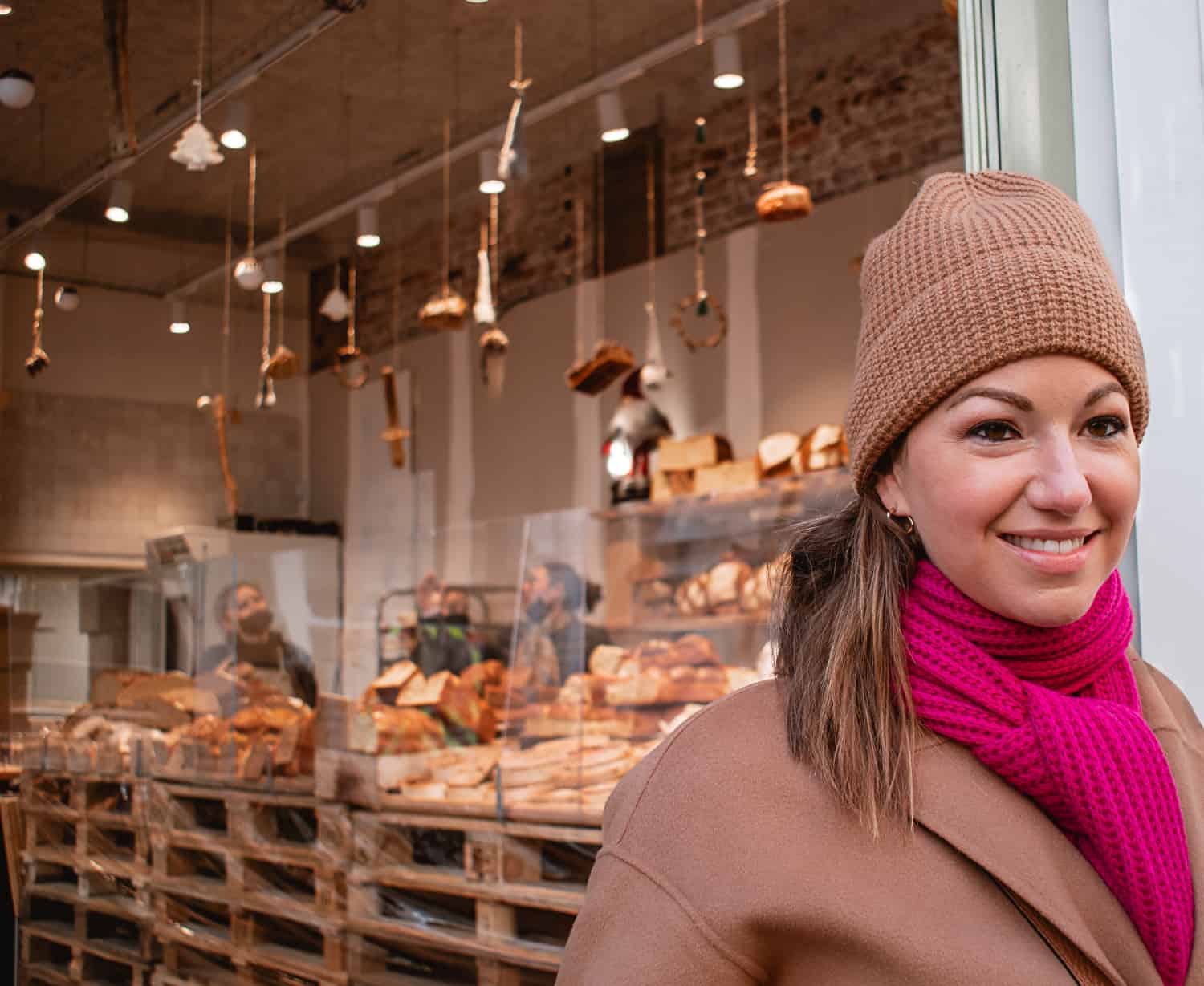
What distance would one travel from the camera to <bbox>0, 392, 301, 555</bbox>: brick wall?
9.68 feet

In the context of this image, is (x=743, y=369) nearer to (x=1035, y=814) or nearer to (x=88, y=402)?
(x=88, y=402)

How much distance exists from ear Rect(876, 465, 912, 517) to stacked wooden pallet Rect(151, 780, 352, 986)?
2464mm

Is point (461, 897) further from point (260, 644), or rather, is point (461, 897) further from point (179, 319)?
point (179, 319)

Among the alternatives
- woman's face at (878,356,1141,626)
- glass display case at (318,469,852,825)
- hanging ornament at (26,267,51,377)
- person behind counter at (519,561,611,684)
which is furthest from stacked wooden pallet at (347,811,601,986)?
woman's face at (878,356,1141,626)

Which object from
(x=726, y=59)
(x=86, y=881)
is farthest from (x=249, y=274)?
(x=86, y=881)

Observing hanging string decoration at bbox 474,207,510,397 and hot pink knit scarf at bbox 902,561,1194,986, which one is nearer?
hot pink knit scarf at bbox 902,561,1194,986

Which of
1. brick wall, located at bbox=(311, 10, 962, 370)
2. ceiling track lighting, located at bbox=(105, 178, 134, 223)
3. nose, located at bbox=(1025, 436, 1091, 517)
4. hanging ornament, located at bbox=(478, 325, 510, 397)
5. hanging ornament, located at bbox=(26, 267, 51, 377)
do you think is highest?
brick wall, located at bbox=(311, 10, 962, 370)

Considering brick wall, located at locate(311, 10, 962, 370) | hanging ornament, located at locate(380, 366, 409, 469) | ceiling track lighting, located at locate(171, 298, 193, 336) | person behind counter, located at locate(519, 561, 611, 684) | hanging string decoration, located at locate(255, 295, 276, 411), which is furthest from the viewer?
hanging ornament, located at locate(380, 366, 409, 469)

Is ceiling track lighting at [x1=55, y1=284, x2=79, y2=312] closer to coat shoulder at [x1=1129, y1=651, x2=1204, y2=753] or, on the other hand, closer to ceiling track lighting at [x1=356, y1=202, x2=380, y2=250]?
ceiling track lighting at [x1=356, y1=202, x2=380, y2=250]

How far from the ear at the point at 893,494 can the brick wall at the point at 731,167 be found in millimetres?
4304

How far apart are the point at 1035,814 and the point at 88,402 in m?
2.82

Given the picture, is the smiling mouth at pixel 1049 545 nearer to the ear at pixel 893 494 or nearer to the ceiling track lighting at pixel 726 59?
the ear at pixel 893 494

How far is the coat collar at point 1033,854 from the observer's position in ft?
3.37

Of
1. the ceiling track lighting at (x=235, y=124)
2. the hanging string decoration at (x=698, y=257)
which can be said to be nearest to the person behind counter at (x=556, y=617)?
the ceiling track lighting at (x=235, y=124)
